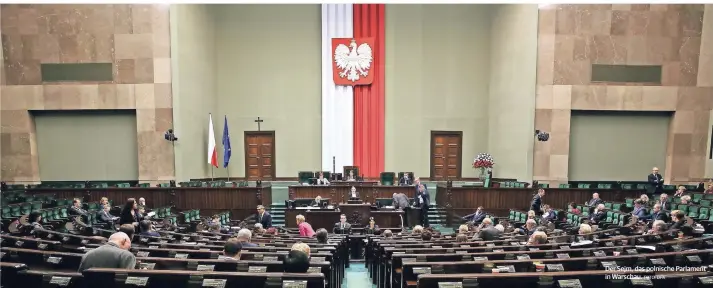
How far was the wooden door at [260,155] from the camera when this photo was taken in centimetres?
1812

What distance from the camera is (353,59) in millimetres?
17578

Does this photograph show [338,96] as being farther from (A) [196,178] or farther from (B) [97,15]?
(B) [97,15]

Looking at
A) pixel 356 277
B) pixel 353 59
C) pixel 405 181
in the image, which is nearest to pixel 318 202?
pixel 405 181

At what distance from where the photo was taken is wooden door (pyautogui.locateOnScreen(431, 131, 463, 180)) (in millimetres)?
18172

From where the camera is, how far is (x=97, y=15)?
14508mm

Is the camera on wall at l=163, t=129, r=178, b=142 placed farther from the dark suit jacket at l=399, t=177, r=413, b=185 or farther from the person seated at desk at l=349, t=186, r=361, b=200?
the dark suit jacket at l=399, t=177, r=413, b=185

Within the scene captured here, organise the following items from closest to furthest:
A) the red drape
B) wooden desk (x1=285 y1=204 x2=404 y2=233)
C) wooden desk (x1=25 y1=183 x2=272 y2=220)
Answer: wooden desk (x1=285 y1=204 x2=404 y2=233)
wooden desk (x1=25 y1=183 x2=272 y2=220)
the red drape

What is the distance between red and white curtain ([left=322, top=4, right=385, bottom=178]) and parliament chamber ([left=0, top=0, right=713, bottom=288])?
9cm

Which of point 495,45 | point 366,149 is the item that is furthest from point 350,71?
point 495,45

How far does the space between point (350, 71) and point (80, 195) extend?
10973mm

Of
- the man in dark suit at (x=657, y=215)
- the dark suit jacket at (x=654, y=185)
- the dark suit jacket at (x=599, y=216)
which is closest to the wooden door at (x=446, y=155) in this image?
the dark suit jacket at (x=654, y=185)

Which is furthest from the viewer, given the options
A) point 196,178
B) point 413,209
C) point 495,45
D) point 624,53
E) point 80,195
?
point 495,45

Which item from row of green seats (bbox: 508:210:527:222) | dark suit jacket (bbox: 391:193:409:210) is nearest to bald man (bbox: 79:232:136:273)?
dark suit jacket (bbox: 391:193:409:210)

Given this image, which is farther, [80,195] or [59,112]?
[59,112]
